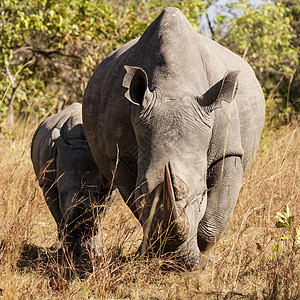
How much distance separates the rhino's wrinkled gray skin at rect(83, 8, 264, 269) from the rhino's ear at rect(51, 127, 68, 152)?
0.62 meters

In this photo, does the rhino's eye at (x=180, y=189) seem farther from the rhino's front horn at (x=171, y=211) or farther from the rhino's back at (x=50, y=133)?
the rhino's back at (x=50, y=133)

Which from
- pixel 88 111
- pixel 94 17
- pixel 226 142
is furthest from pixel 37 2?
pixel 226 142

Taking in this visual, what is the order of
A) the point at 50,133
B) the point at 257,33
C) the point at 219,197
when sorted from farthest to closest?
1. the point at 257,33
2. the point at 50,133
3. the point at 219,197

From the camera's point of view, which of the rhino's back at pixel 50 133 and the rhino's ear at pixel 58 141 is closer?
the rhino's ear at pixel 58 141

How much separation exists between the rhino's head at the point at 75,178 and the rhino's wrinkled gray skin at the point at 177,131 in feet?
1.49

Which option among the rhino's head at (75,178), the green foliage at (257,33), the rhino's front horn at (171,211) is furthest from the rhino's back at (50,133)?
the green foliage at (257,33)

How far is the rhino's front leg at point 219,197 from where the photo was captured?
355 cm

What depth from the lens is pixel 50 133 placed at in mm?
5184

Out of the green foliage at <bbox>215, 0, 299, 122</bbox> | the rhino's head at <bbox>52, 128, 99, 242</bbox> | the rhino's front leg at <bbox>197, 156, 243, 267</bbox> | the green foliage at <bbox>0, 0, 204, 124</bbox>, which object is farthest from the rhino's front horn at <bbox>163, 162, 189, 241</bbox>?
the green foliage at <bbox>215, 0, 299, 122</bbox>

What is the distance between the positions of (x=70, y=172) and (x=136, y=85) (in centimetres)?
157

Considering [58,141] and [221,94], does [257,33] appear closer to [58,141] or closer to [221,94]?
[58,141]

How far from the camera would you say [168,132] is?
122 inches

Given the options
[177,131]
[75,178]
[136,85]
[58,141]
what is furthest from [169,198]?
[58,141]

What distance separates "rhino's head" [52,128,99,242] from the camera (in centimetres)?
444
